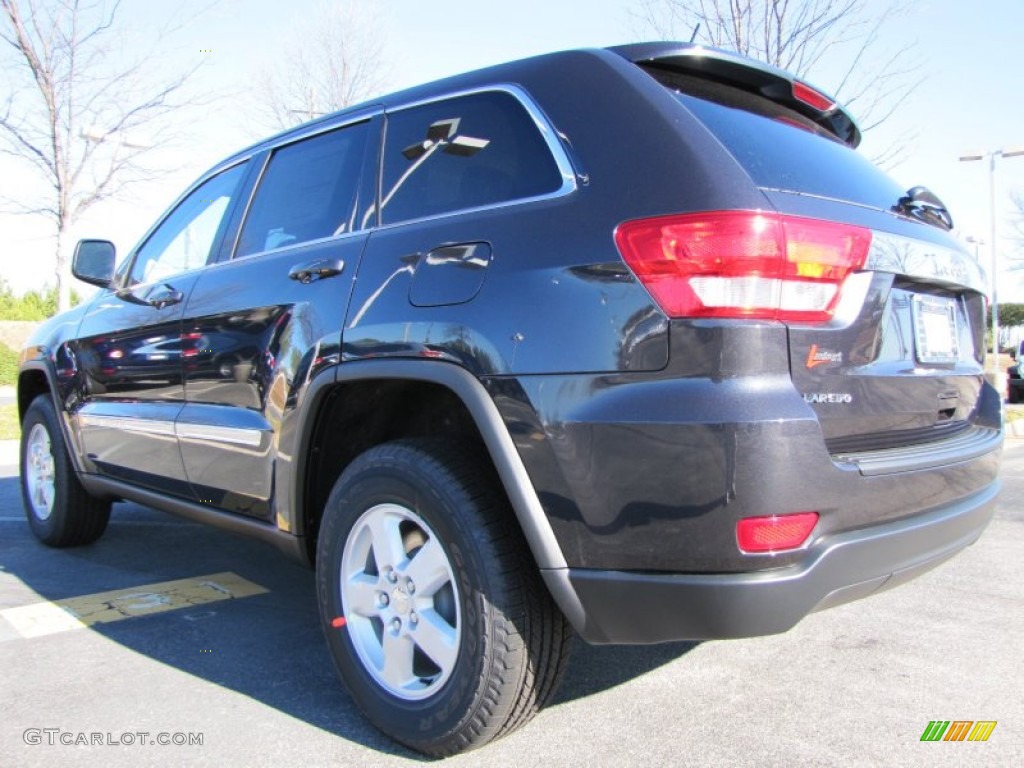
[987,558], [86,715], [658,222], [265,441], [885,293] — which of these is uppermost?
[658,222]

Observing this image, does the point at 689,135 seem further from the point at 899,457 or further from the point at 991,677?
the point at 991,677

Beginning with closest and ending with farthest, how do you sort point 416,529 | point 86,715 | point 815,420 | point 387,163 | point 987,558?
point 815,420
point 416,529
point 86,715
point 387,163
point 987,558

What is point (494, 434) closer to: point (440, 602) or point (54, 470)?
point (440, 602)

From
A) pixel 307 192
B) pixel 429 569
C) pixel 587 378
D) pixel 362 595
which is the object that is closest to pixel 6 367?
pixel 307 192

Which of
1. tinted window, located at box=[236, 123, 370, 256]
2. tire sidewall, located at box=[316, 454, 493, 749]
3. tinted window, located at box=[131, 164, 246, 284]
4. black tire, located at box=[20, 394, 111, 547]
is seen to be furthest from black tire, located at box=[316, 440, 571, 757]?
black tire, located at box=[20, 394, 111, 547]

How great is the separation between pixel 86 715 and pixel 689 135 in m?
2.41

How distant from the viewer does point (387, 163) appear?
2.76 meters

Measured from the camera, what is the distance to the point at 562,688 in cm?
Result: 273

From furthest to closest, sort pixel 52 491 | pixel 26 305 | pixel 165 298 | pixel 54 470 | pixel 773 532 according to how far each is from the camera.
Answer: pixel 26 305, pixel 52 491, pixel 54 470, pixel 165 298, pixel 773 532

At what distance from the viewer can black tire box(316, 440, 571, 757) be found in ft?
6.86

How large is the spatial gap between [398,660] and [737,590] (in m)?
1.01

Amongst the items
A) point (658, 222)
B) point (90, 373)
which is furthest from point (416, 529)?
point (90, 373)

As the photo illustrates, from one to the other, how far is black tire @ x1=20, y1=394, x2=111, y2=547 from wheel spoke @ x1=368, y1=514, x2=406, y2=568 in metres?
2.75

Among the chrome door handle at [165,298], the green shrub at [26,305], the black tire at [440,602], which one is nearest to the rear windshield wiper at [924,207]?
the black tire at [440,602]
